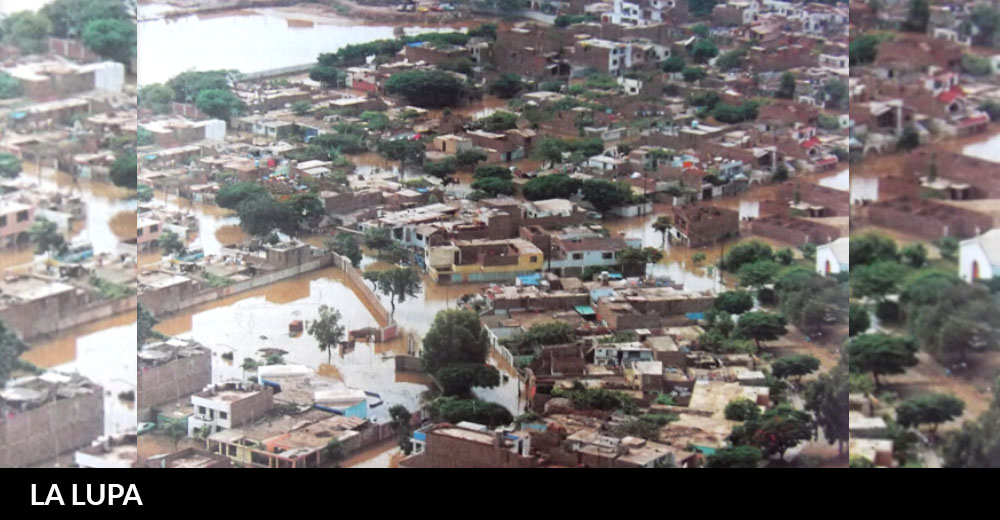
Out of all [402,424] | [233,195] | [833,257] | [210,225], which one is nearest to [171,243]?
[210,225]

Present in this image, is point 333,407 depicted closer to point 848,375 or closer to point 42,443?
point 42,443

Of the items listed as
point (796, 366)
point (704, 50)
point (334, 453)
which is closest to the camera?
point (334, 453)

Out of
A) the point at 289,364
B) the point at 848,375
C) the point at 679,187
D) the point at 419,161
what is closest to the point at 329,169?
the point at 419,161

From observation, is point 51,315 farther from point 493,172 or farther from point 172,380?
point 493,172

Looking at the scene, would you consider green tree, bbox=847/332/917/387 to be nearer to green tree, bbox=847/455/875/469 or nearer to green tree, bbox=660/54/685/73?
green tree, bbox=847/455/875/469

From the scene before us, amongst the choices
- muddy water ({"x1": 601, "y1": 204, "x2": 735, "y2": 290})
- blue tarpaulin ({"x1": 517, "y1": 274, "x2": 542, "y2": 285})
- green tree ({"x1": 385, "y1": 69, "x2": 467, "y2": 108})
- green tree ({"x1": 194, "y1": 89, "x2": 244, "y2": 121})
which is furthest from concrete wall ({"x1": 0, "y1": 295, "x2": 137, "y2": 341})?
muddy water ({"x1": 601, "y1": 204, "x2": 735, "y2": 290})

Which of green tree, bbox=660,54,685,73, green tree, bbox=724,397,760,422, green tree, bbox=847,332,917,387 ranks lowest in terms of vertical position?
green tree, bbox=724,397,760,422
